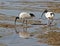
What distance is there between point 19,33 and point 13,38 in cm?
122

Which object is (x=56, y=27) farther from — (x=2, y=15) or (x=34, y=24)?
(x=2, y=15)

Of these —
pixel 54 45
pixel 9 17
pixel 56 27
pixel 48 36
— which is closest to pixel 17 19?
pixel 9 17

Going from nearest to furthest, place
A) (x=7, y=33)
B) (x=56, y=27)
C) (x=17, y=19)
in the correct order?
(x=7, y=33) < (x=56, y=27) < (x=17, y=19)

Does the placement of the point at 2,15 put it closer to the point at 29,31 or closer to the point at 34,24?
the point at 34,24

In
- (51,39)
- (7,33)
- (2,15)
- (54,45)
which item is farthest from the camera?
(2,15)

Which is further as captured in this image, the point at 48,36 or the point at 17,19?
the point at 17,19

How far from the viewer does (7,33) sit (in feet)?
53.7

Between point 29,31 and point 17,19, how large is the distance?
11.4ft

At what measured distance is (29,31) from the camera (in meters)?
17.0

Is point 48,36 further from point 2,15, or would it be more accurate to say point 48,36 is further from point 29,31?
point 2,15

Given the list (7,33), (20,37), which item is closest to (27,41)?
(20,37)

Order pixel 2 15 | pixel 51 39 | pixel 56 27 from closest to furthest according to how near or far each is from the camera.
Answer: pixel 51 39, pixel 56 27, pixel 2 15

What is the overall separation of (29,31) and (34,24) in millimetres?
2254

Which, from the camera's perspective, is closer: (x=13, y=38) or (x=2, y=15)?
(x=13, y=38)
